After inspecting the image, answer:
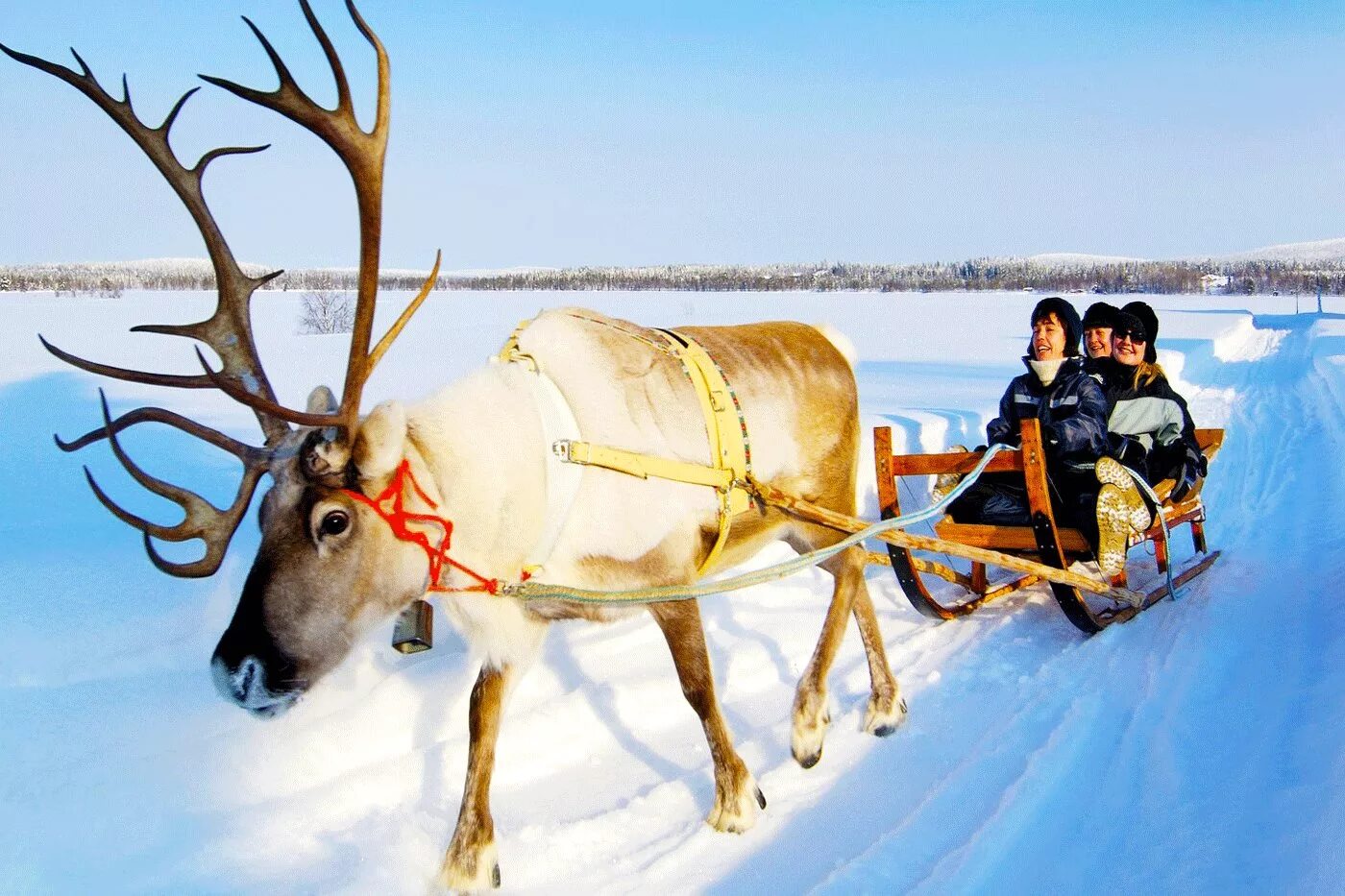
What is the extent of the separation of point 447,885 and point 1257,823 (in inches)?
95.4

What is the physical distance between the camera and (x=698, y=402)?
3535 millimetres

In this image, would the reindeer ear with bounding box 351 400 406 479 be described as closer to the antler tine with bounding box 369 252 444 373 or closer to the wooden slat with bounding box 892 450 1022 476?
the antler tine with bounding box 369 252 444 373

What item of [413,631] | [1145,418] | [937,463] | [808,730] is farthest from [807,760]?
[1145,418]

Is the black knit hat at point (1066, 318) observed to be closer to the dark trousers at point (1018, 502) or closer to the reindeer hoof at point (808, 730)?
the dark trousers at point (1018, 502)

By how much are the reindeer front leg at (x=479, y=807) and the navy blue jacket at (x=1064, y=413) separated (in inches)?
126

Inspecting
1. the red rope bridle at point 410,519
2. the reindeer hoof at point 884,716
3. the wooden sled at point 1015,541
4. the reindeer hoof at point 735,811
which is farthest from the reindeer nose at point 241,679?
the wooden sled at point 1015,541

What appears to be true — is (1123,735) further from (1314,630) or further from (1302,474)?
(1302,474)

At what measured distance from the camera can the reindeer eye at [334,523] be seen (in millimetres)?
2684

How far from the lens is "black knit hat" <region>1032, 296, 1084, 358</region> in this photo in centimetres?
558

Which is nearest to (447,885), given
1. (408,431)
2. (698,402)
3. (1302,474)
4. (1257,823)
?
(408,431)

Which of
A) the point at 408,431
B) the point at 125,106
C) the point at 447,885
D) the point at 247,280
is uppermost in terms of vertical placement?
the point at 125,106

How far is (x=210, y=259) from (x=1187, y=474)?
16.6 ft

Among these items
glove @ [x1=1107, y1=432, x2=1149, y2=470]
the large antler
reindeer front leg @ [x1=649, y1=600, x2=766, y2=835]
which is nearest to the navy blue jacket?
glove @ [x1=1107, y1=432, x2=1149, y2=470]

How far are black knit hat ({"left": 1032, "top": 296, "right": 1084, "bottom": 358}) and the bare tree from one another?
1941 cm
